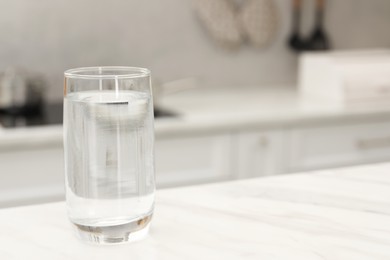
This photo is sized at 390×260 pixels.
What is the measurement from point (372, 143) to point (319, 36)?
0.71m

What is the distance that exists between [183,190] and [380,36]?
89.3 inches

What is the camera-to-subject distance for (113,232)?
0.72 meters

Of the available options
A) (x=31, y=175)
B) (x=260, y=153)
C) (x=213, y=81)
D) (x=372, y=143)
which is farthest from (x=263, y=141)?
(x=31, y=175)

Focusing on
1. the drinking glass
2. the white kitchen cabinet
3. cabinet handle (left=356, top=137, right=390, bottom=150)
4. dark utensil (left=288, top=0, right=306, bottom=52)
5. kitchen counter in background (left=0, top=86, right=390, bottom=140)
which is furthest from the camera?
dark utensil (left=288, top=0, right=306, bottom=52)

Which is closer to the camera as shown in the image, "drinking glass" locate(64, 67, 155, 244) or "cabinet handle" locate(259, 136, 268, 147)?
"drinking glass" locate(64, 67, 155, 244)

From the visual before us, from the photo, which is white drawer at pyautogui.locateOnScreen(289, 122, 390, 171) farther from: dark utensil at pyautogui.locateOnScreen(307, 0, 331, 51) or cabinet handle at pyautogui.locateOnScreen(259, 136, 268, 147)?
dark utensil at pyautogui.locateOnScreen(307, 0, 331, 51)

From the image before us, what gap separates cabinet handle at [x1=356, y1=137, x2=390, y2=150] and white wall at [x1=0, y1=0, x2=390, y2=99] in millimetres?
629

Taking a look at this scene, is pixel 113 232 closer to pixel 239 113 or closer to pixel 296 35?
pixel 239 113

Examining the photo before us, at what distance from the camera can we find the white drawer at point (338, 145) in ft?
7.07

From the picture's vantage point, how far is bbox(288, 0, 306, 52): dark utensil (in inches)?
107

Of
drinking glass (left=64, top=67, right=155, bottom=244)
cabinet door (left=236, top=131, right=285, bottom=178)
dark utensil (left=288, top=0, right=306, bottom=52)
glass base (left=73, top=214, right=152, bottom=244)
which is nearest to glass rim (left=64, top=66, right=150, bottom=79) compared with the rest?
drinking glass (left=64, top=67, right=155, bottom=244)

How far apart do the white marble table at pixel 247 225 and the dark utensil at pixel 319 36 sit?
184cm

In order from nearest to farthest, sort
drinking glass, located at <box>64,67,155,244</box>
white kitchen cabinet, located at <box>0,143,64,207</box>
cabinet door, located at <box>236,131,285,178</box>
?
drinking glass, located at <box>64,67,155,244</box> → white kitchen cabinet, located at <box>0,143,64,207</box> → cabinet door, located at <box>236,131,285,178</box>

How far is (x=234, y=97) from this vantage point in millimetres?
2418
